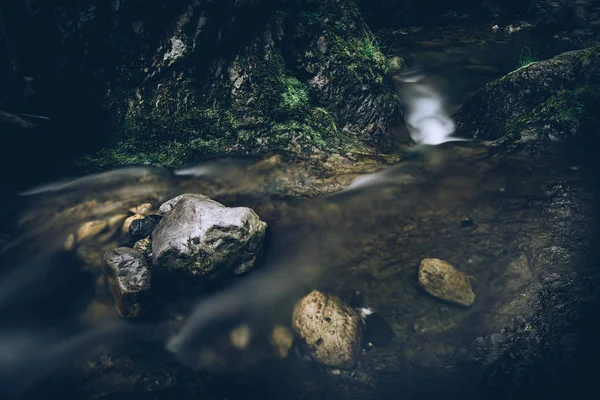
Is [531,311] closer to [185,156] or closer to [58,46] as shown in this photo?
[185,156]

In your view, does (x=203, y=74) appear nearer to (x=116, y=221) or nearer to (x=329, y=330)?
(x=116, y=221)

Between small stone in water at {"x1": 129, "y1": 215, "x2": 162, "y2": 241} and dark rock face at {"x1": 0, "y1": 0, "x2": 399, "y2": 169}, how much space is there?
1.22 meters

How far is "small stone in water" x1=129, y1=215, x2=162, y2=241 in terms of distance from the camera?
521 centimetres

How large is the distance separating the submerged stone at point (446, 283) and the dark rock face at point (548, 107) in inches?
105

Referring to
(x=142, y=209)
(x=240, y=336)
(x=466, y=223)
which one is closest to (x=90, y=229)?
(x=142, y=209)

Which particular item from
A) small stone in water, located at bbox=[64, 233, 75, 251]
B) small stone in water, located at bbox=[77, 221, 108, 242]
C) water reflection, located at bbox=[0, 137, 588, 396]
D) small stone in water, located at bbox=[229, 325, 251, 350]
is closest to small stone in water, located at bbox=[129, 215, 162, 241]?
water reflection, located at bbox=[0, 137, 588, 396]

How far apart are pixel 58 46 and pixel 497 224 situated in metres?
7.25

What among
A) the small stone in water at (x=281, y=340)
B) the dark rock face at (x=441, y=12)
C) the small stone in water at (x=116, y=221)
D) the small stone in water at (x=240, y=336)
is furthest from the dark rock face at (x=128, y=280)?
the dark rock face at (x=441, y=12)

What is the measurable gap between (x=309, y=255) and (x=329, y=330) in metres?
1.19

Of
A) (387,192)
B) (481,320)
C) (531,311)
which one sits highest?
(387,192)

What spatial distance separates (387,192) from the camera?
19.4 feet

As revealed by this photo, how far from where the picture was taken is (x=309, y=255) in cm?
545

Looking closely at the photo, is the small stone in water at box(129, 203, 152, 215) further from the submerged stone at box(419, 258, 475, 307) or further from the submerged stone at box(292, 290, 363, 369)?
the submerged stone at box(419, 258, 475, 307)

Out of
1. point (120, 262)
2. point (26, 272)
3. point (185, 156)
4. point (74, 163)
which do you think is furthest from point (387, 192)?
point (26, 272)
